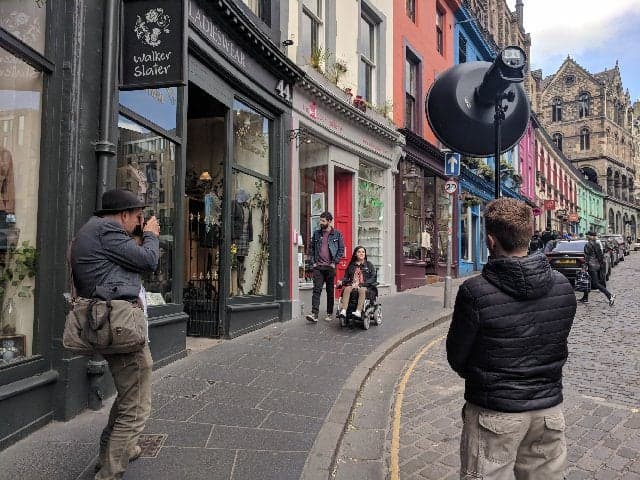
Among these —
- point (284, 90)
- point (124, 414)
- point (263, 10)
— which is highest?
point (263, 10)

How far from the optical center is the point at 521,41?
111ft

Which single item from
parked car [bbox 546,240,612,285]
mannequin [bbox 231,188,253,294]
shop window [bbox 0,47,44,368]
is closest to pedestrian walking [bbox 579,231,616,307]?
parked car [bbox 546,240,612,285]

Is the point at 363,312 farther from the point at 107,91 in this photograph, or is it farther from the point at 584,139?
the point at 584,139

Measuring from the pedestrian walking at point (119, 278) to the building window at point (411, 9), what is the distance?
14703 mm

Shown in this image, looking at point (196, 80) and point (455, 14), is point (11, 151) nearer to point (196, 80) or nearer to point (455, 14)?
point (196, 80)

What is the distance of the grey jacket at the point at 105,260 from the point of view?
9.69 feet

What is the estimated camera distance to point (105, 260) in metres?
2.97

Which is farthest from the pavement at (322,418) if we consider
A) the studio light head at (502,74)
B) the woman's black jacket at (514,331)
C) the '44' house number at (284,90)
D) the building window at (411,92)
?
the building window at (411,92)

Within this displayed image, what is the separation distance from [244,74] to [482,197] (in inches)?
673

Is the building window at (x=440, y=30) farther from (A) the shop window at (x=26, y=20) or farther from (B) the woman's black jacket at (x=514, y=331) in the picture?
(B) the woman's black jacket at (x=514, y=331)

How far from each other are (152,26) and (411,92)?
11805 millimetres

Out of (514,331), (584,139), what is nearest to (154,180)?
(514,331)

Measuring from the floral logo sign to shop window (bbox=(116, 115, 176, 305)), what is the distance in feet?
2.86

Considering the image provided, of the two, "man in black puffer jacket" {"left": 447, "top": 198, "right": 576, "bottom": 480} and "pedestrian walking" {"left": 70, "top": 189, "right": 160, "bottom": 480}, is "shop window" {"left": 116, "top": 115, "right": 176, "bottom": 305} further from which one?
"man in black puffer jacket" {"left": 447, "top": 198, "right": 576, "bottom": 480}
